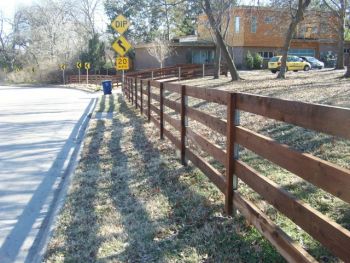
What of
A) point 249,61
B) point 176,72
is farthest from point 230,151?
point 249,61

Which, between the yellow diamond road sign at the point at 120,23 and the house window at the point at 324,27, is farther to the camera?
the house window at the point at 324,27

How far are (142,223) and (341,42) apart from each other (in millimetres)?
35381

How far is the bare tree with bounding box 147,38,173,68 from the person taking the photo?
50984 mm

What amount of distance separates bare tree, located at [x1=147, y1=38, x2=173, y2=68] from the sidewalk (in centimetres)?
4390

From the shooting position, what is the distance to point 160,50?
51031 millimetres

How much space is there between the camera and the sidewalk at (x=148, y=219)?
13.2 feet

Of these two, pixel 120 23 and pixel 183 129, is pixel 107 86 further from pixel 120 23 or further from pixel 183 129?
pixel 183 129

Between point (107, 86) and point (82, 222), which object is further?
point (107, 86)

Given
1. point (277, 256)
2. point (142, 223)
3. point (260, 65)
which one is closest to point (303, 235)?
point (277, 256)

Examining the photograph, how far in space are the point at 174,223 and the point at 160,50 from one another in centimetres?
4753

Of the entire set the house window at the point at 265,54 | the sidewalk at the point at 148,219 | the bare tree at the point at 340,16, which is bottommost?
the sidewalk at the point at 148,219

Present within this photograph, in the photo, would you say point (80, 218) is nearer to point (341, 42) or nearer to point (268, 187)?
point (268, 187)

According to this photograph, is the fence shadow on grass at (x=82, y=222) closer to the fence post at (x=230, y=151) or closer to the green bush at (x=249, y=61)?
the fence post at (x=230, y=151)

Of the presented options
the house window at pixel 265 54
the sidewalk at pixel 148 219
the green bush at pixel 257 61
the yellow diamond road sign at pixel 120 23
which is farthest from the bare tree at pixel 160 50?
the sidewalk at pixel 148 219
